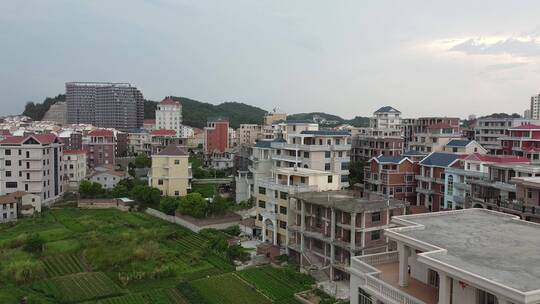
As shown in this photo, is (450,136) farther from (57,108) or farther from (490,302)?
(57,108)

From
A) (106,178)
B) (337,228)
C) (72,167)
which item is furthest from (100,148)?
(337,228)

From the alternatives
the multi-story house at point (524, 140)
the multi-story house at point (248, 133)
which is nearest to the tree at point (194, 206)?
the multi-story house at point (524, 140)

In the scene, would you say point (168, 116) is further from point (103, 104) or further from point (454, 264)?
point (454, 264)

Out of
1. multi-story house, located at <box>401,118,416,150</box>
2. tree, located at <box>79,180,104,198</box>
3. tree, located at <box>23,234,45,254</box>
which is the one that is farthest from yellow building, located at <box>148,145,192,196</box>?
multi-story house, located at <box>401,118,416,150</box>

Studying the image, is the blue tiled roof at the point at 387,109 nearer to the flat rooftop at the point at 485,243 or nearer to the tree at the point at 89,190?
the tree at the point at 89,190

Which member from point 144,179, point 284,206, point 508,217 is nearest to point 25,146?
point 144,179

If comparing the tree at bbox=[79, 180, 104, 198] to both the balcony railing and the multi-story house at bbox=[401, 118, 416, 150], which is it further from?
the multi-story house at bbox=[401, 118, 416, 150]
